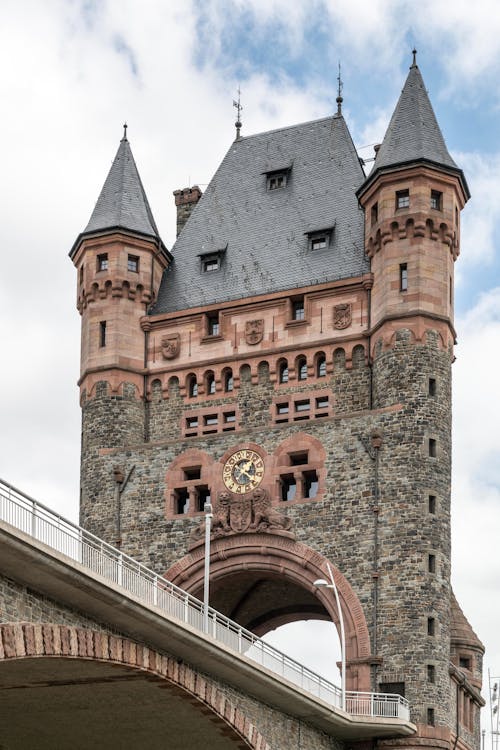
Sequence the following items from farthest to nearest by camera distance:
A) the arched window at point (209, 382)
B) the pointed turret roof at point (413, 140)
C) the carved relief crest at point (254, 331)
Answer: the arched window at point (209, 382) < the carved relief crest at point (254, 331) < the pointed turret roof at point (413, 140)

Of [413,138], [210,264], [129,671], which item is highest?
[413,138]

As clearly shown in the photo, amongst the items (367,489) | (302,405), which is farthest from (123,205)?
(367,489)

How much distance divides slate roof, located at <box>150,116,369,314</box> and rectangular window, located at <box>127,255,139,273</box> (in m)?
1.98

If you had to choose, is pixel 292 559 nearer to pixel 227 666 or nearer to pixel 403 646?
pixel 403 646

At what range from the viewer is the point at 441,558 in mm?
66438

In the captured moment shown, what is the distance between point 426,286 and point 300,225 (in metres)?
10.5

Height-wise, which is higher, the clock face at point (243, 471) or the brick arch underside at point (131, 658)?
the clock face at point (243, 471)

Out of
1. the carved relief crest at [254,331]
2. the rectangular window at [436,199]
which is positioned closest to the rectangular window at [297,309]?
the carved relief crest at [254,331]

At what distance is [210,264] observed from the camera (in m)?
79.1

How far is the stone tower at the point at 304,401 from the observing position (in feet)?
218

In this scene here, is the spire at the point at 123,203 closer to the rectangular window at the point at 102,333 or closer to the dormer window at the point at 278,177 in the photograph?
the rectangular window at the point at 102,333

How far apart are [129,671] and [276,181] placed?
39.9 m

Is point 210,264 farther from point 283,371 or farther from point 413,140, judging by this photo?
point 413,140

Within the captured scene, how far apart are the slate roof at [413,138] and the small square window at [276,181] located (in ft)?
27.5
